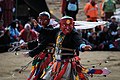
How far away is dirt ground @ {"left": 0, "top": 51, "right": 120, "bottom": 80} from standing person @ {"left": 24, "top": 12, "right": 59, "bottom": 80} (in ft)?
7.30

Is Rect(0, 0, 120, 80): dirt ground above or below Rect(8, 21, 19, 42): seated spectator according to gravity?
below

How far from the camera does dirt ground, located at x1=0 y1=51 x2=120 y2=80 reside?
1071cm

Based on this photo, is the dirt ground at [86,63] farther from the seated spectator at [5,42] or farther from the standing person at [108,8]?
the standing person at [108,8]

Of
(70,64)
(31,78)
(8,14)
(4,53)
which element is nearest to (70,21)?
(70,64)

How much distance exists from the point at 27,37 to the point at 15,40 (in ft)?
1.62

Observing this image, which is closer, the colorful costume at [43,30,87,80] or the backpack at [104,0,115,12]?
the colorful costume at [43,30,87,80]

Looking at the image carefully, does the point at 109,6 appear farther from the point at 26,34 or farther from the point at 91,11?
the point at 26,34

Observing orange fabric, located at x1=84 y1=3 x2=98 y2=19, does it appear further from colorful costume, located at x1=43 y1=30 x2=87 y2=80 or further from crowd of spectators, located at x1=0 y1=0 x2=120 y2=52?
colorful costume, located at x1=43 y1=30 x2=87 y2=80

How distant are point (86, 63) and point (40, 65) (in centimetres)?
488

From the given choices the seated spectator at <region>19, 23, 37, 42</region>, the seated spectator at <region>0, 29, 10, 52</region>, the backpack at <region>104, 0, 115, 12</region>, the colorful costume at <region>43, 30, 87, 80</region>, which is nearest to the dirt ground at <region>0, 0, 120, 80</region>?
the seated spectator at <region>0, 29, 10, 52</region>

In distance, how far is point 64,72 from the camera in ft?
23.4

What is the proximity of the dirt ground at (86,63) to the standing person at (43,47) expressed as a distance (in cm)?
222

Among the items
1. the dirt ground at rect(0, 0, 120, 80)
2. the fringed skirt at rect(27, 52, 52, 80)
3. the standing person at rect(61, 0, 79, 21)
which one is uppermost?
the standing person at rect(61, 0, 79, 21)

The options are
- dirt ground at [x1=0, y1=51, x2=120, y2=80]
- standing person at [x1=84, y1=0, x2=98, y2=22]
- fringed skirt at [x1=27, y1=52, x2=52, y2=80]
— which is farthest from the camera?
standing person at [x1=84, y1=0, x2=98, y2=22]
